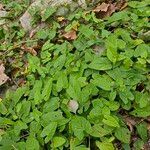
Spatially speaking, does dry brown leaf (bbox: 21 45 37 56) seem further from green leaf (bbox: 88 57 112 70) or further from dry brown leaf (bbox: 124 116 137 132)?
dry brown leaf (bbox: 124 116 137 132)

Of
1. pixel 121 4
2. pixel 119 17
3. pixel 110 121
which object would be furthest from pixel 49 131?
pixel 121 4

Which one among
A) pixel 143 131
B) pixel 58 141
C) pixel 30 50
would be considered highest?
pixel 30 50

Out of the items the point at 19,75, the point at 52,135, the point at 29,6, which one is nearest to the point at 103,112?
the point at 52,135

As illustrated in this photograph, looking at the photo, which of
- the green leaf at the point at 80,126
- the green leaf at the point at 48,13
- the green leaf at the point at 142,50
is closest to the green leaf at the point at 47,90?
the green leaf at the point at 80,126

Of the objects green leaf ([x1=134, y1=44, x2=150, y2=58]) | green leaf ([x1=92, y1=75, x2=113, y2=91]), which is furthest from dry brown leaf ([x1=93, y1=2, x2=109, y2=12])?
green leaf ([x1=92, y1=75, x2=113, y2=91])

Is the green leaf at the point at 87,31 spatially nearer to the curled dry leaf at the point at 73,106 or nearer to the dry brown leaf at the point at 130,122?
the curled dry leaf at the point at 73,106

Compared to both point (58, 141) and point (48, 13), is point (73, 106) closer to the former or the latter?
point (58, 141)

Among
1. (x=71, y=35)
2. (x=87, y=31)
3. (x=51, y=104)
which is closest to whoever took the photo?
(x=51, y=104)

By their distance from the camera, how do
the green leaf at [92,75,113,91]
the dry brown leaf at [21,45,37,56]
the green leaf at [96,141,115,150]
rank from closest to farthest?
the green leaf at [96,141,115,150] → the green leaf at [92,75,113,91] → the dry brown leaf at [21,45,37,56]
